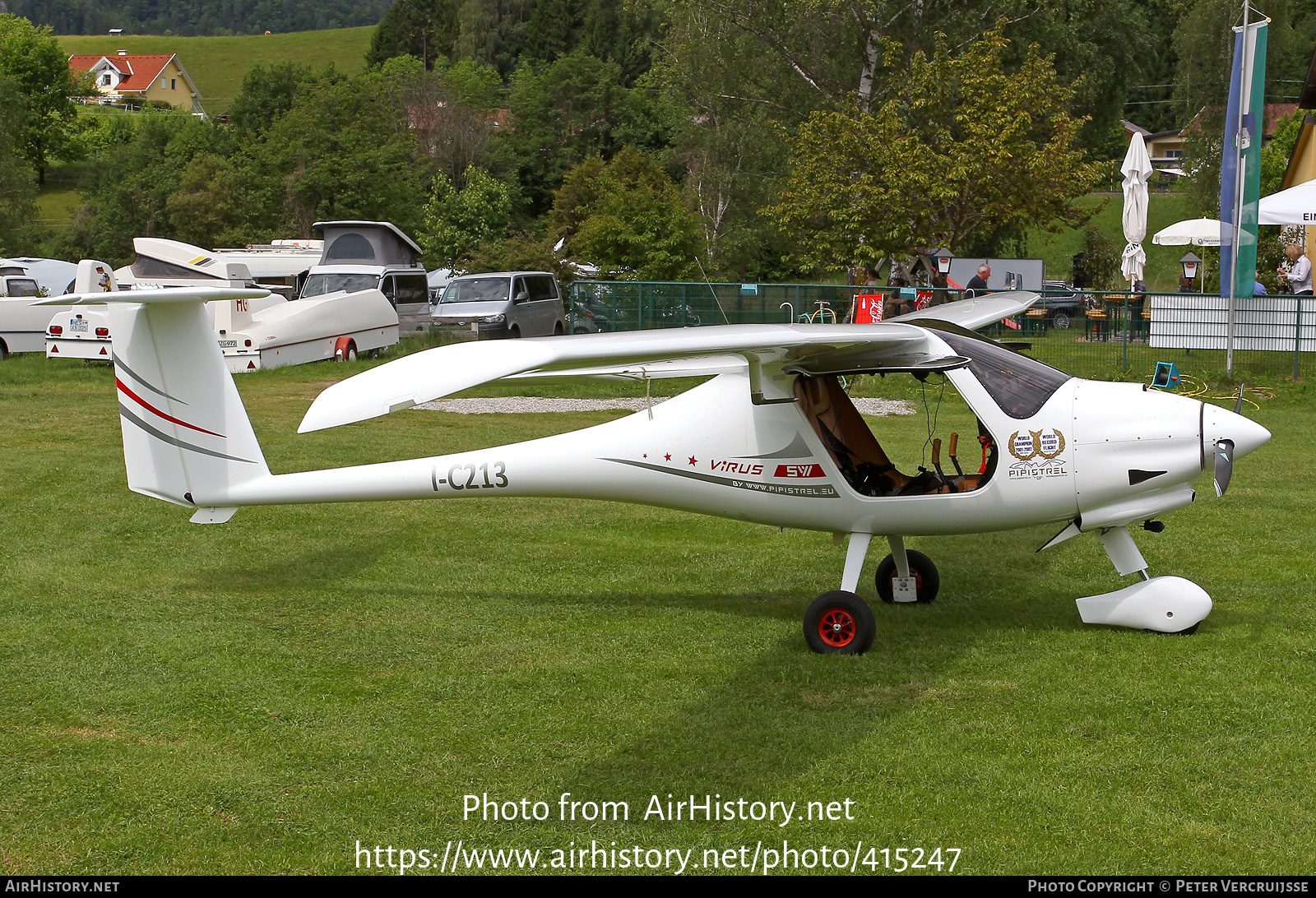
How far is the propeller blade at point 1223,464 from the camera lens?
6656 mm

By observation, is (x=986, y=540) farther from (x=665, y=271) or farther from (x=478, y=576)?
(x=665, y=271)

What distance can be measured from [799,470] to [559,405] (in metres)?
11.8

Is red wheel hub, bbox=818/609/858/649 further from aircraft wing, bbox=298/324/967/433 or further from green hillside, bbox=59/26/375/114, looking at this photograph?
green hillside, bbox=59/26/375/114

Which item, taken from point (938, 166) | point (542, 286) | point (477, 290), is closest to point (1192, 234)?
point (938, 166)

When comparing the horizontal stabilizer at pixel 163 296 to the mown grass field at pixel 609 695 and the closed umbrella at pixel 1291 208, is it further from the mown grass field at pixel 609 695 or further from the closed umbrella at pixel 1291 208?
the closed umbrella at pixel 1291 208

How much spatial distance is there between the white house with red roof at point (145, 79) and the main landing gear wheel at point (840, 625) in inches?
5212

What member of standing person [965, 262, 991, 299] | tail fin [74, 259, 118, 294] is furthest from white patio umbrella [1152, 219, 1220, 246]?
tail fin [74, 259, 118, 294]

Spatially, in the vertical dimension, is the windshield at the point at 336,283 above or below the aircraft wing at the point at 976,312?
above

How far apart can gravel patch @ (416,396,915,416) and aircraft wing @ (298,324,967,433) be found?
10.0 m

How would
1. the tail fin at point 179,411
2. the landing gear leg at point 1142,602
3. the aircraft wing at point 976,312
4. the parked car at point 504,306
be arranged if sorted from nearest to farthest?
the landing gear leg at point 1142,602
the tail fin at point 179,411
the aircraft wing at point 976,312
the parked car at point 504,306

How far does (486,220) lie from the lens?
46.1 m

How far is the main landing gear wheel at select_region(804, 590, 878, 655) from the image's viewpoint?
7098mm

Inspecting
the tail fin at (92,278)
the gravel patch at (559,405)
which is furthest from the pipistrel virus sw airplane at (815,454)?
the tail fin at (92,278)
